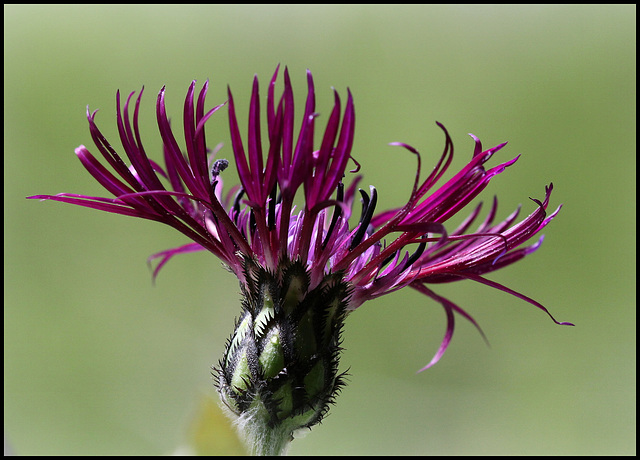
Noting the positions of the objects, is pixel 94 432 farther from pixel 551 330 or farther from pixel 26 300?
pixel 551 330

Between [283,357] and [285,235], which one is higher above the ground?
[285,235]

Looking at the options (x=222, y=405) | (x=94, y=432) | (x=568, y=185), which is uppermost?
(x=568, y=185)

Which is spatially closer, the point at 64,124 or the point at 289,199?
the point at 289,199

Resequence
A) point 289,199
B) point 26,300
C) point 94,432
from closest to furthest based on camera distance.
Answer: point 289,199 → point 94,432 → point 26,300

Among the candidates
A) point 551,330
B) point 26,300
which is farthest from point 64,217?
point 551,330

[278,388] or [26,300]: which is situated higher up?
[26,300]

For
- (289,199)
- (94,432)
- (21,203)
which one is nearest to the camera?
(289,199)

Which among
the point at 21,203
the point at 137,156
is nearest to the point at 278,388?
the point at 137,156

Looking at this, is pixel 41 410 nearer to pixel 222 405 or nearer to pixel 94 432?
pixel 94 432
